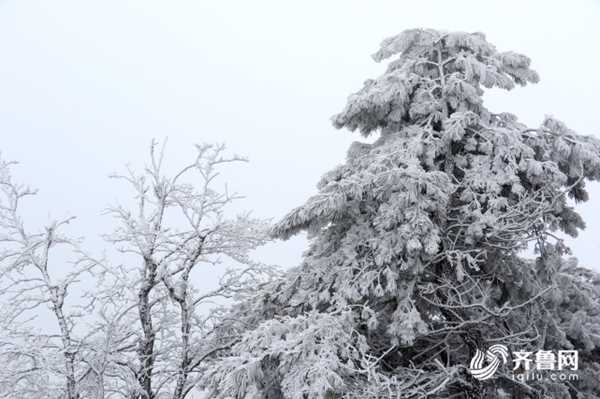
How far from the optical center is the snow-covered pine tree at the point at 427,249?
7.48m

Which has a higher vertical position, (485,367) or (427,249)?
(427,249)

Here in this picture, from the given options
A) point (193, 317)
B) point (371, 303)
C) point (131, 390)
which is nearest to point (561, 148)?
point (371, 303)

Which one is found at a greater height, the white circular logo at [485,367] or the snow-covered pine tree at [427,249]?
the snow-covered pine tree at [427,249]

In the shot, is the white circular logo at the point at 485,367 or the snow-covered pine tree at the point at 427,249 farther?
the white circular logo at the point at 485,367

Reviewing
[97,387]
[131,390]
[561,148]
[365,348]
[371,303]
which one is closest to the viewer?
[365,348]

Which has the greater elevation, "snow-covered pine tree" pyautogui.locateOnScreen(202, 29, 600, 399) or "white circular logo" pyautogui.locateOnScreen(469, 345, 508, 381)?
"snow-covered pine tree" pyautogui.locateOnScreen(202, 29, 600, 399)

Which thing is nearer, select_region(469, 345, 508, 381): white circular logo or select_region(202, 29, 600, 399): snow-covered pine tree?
select_region(202, 29, 600, 399): snow-covered pine tree

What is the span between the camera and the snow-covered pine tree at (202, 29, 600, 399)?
748 cm

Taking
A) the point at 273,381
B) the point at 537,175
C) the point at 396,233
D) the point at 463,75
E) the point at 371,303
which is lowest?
the point at 273,381

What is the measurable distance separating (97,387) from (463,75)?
27.9 feet

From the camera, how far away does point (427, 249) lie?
732cm

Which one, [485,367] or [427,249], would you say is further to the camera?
[485,367]

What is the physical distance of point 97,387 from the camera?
10.8m

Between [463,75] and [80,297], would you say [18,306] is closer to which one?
[80,297]
